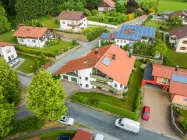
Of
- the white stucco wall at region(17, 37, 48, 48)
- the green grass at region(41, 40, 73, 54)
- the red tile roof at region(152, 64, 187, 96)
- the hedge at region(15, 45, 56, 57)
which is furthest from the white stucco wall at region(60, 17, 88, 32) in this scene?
the red tile roof at region(152, 64, 187, 96)

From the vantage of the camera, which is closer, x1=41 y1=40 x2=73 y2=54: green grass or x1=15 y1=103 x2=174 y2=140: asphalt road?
x1=15 y1=103 x2=174 y2=140: asphalt road

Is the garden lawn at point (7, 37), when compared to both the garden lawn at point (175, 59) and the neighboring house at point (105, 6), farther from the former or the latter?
the garden lawn at point (175, 59)

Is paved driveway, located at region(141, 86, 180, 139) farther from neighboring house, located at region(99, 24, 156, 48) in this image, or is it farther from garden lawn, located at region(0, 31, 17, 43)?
garden lawn, located at region(0, 31, 17, 43)

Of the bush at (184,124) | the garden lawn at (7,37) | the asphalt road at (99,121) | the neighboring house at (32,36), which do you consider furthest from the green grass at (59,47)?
the bush at (184,124)

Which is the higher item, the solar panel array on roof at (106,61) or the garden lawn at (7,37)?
the garden lawn at (7,37)

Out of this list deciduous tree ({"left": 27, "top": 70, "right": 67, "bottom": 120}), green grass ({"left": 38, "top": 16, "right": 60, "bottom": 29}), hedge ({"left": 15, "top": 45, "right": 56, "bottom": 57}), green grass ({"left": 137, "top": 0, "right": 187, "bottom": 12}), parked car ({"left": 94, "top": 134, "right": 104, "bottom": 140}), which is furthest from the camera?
green grass ({"left": 137, "top": 0, "right": 187, "bottom": 12})

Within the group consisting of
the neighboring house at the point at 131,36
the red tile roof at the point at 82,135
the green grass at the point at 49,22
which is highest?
the green grass at the point at 49,22
